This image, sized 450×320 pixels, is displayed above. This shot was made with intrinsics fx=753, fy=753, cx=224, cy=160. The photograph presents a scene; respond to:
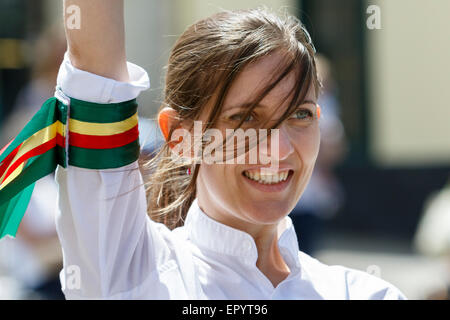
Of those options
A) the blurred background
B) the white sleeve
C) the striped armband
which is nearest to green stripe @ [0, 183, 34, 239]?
the striped armband

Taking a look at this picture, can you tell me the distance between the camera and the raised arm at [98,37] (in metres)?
1.30

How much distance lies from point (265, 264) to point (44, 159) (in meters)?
0.53

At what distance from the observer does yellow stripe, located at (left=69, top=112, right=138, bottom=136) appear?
1.35m

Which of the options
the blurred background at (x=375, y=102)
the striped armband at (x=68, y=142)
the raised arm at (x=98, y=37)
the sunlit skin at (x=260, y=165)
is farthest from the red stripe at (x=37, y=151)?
the blurred background at (x=375, y=102)

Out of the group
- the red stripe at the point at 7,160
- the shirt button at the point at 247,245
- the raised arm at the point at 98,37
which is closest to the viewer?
the raised arm at the point at 98,37

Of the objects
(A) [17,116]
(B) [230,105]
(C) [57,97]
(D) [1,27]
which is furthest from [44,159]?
(D) [1,27]

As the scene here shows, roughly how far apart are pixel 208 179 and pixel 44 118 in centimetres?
35

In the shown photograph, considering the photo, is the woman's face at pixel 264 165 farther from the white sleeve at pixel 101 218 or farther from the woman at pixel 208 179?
the white sleeve at pixel 101 218

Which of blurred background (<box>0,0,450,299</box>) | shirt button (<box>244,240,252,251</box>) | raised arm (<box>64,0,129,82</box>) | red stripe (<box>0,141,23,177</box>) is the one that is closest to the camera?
raised arm (<box>64,0,129,82</box>)

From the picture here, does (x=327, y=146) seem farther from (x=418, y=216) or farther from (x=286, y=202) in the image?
(x=286, y=202)

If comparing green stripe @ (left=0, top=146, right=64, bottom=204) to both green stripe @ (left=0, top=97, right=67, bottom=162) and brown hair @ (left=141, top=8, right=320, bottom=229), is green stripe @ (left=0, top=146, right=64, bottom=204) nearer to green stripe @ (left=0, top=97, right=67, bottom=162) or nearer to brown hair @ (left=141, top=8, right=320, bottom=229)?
green stripe @ (left=0, top=97, right=67, bottom=162)

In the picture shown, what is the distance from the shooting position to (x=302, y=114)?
1540 mm

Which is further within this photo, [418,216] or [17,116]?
[418,216]

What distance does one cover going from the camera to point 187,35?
1.59 m
